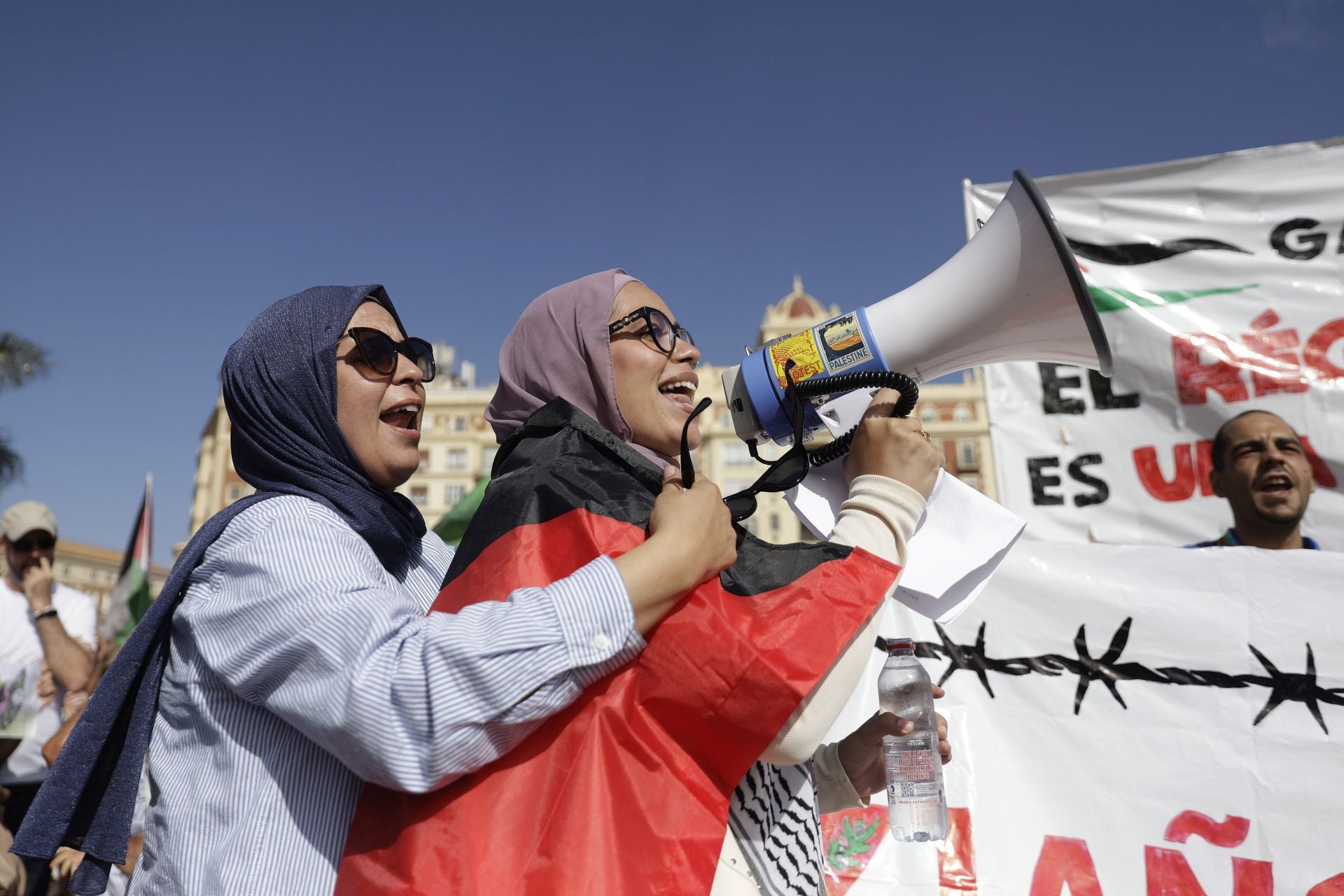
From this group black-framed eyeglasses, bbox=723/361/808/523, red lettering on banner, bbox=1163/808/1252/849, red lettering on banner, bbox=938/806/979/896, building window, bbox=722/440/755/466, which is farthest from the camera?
building window, bbox=722/440/755/466

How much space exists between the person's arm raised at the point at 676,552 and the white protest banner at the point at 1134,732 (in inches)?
83.6

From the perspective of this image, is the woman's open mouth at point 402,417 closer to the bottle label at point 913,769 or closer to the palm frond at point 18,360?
the bottle label at point 913,769

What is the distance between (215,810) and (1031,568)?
2.81 m

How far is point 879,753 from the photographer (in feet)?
6.48

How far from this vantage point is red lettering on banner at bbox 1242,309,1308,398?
3551 mm

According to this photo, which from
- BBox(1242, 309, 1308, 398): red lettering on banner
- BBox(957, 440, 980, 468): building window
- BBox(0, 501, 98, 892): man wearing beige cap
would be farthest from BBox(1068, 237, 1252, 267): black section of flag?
BBox(957, 440, 980, 468): building window

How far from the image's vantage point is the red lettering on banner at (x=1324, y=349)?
351 cm

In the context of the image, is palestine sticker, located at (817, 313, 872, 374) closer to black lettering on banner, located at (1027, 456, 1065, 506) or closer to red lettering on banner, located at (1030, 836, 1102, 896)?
red lettering on banner, located at (1030, 836, 1102, 896)

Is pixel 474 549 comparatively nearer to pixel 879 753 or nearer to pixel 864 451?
pixel 864 451

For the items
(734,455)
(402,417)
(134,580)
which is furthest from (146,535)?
(734,455)

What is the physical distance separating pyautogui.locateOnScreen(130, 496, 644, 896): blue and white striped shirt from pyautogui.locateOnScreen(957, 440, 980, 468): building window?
167 ft

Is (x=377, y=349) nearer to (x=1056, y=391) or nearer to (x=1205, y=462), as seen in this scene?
(x=1056, y=391)

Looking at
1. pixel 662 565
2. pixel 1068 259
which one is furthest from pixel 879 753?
pixel 1068 259

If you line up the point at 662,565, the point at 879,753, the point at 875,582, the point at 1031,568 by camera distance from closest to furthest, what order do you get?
the point at 662,565
the point at 875,582
the point at 879,753
the point at 1031,568
